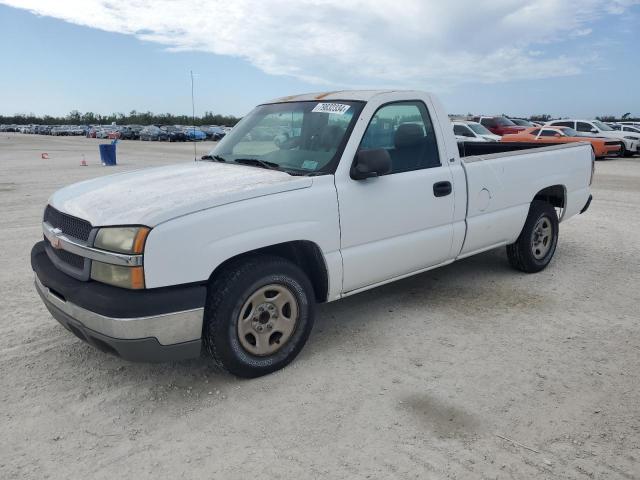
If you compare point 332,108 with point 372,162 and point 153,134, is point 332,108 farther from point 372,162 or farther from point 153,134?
point 153,134

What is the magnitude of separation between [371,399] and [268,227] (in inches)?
48.1

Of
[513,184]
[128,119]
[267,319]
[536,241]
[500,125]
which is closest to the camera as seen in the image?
[267,319]

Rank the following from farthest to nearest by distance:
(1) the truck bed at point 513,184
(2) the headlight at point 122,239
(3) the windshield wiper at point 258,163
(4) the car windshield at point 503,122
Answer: (4) the car windshield at point 503,122
(1) the truck bed at point 513,184
(3) the windshield wiper at point 258,163
(2) the headlight at point 122,239

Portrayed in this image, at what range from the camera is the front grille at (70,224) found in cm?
311

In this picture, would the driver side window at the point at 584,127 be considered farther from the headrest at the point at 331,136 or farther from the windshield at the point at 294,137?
the headrest at the point at 331,136

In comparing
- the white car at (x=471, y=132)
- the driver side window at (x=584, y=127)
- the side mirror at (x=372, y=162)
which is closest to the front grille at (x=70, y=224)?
the side mirror at (x=372, y=162)

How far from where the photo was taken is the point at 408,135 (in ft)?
13.8

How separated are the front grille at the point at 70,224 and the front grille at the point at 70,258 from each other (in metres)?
0.12

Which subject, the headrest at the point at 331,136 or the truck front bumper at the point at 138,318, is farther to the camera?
the headrest at the point at 331,136

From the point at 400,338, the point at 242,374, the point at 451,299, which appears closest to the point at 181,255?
the point at 242,374

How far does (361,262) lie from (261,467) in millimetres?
1663

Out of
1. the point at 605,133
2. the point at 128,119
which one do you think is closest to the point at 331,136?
the point at 605,133

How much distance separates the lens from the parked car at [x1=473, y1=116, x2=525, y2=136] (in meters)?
26.0

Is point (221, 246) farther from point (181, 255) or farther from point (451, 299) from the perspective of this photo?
point (451, 299)
